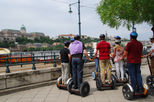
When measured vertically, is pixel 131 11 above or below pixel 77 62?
above

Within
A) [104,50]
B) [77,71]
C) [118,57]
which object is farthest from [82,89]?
[118,57]

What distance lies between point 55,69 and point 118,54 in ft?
10.5

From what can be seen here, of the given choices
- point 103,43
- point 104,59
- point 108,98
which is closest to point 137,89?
point 108,98

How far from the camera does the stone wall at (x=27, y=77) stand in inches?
229

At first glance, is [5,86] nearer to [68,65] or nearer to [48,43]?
[68,65]

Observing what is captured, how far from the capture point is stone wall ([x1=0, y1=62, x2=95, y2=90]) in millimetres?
5812

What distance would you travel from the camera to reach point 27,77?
645cm

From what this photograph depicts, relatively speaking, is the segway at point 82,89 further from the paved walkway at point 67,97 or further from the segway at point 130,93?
the segway at point 130,93

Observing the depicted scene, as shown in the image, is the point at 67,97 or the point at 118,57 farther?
the point at 118,57

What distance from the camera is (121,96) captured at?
16.2ft

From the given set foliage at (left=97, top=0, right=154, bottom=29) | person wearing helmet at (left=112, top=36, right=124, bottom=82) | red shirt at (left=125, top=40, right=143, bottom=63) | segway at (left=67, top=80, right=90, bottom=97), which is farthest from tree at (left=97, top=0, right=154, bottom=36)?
segway at (left=67, top=80, right=90, bottom=97)

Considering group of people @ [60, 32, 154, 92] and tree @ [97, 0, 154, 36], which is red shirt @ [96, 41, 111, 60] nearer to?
group of people @ [60, 32, 154, 92]

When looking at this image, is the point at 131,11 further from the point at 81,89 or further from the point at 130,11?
the point at 81,89

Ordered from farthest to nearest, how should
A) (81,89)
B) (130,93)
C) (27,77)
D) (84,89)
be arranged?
(27,77) < (84,89) < (81,89) < (130,93)
